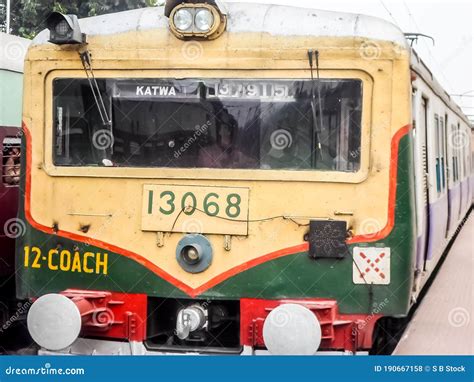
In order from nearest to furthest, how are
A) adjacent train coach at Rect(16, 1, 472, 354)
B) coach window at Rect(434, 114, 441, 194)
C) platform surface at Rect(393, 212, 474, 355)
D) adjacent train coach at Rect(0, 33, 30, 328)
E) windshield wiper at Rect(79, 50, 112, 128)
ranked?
1. adjacent train coach at Rect(16, 1, 472, 354)
2. windshield wiper at Rect(79, 50, 112, 128)
3. platform surface at Rect(393, 212, 474, 355)
4. coach window at Rect(434, 114, 441, 194)
5. adjacent train coach at Rect(0, 33, 30, 328)

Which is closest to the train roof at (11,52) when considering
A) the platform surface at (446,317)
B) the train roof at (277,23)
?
the train roof at (277,23)

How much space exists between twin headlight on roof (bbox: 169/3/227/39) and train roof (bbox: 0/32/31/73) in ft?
10.9

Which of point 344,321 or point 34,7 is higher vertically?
point 34,7

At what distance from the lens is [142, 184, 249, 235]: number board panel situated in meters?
5.75

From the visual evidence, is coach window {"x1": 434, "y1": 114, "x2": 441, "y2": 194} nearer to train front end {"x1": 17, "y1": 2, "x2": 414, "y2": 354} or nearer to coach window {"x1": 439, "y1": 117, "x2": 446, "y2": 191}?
coach window {"x1": 439, "y1": 117, "x2": 446, "y2": 191}

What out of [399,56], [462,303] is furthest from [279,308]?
[462,303]

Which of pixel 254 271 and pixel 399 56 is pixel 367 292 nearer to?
pixel 254 271

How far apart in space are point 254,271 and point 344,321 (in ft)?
2.20

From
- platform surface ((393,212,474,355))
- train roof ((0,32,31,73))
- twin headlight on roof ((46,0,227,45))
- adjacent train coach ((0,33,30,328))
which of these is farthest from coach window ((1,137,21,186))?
platform surface ((393,212,474,355))

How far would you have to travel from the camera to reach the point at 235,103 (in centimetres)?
584

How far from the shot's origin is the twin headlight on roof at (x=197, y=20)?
227 inches

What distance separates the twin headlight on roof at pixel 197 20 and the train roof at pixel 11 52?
3327mm

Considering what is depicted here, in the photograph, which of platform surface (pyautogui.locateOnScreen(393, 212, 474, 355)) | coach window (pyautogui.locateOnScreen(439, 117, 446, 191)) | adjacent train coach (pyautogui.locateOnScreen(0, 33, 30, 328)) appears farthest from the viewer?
coach window (pyautogui.locateOnScreen(439, 117, 446, 191))

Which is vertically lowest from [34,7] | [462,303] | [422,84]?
[462,303]
